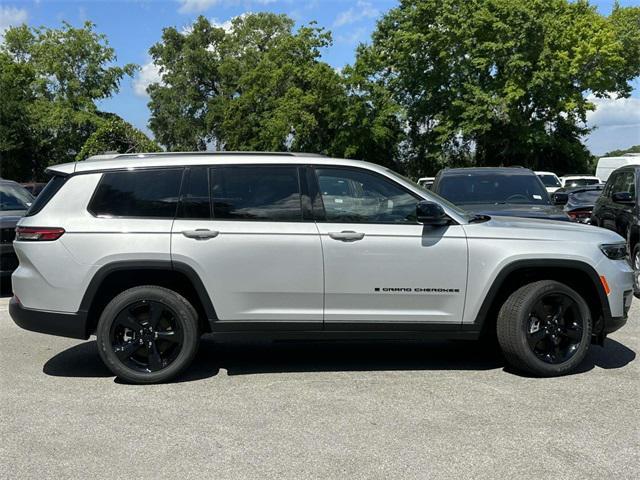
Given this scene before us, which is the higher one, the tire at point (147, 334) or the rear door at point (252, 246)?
the rear door at point (252, 246)

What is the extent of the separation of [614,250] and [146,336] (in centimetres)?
388

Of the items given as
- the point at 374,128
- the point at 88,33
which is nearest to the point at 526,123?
the point at 374,128

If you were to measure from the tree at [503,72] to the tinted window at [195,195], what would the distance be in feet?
107

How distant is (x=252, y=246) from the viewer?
521 centimetres

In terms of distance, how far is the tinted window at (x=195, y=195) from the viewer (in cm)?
532

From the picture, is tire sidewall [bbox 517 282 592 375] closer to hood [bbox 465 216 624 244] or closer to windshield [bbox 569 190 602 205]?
hood [bbox 465 216 624 244]

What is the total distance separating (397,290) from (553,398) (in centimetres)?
139

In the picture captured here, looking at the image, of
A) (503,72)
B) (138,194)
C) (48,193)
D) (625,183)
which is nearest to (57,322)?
(48,193)

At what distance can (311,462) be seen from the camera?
3.83 m

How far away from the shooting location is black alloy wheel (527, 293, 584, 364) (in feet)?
17.7

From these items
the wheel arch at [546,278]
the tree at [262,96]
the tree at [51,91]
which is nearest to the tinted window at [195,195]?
the wheel arch at [546,278]

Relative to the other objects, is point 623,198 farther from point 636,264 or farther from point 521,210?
point 521,210

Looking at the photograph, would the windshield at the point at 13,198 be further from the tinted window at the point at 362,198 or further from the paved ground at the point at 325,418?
the tinted window at the point at 362,198

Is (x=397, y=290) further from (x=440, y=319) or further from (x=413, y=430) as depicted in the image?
(x=413, y=430)
